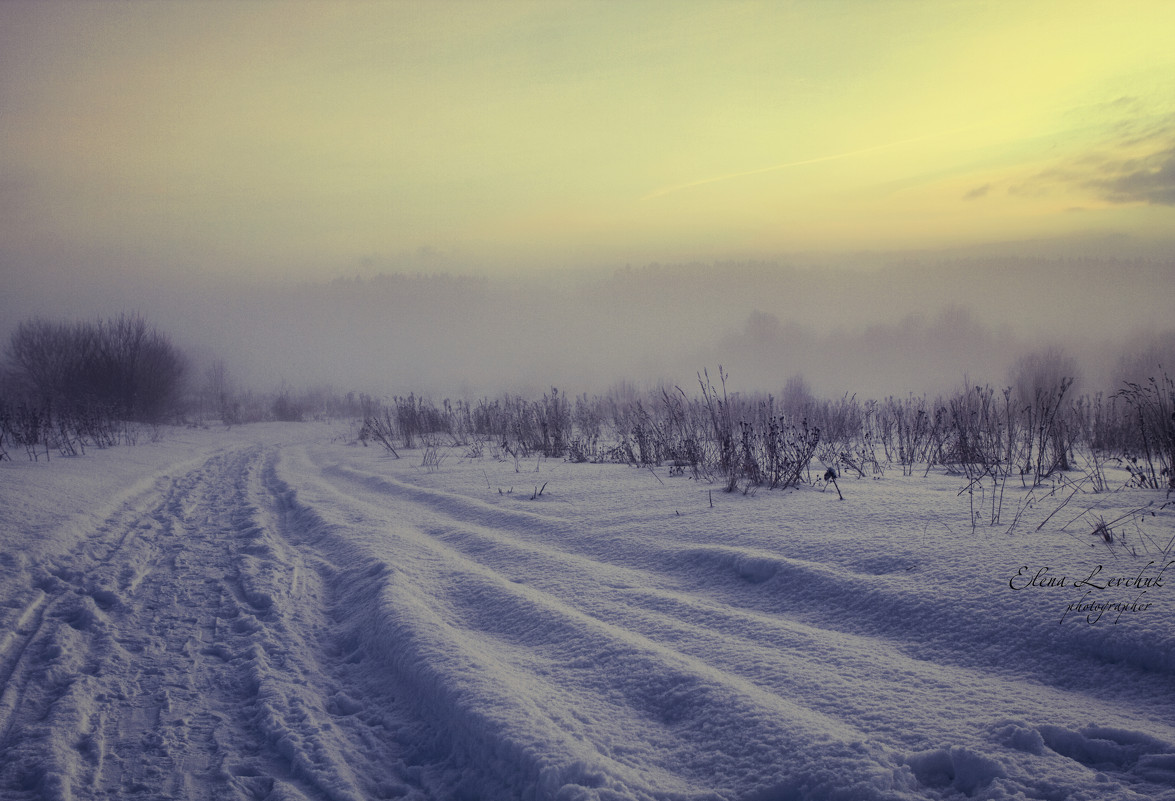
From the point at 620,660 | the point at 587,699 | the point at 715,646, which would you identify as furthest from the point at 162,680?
the point at 715,646

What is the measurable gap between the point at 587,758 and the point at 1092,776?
151 cm

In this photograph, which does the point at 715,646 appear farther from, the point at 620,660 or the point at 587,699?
the point at 587,699

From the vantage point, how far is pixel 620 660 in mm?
2611

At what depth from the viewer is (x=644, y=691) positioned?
238 centimetres

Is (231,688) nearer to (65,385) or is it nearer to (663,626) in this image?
(663,626)

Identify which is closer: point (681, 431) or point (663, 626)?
point (663, 626)

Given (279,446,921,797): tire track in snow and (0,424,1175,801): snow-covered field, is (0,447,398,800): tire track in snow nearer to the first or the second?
(0,424,1175,801): snow-covered field

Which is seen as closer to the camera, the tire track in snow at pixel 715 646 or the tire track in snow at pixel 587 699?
the tire track in snow at pixel 587 699

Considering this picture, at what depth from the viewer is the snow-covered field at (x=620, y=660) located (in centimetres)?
189

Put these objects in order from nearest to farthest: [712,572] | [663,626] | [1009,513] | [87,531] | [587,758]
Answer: [587,758], [663,626], [712,572], [1009,513], [87,531]

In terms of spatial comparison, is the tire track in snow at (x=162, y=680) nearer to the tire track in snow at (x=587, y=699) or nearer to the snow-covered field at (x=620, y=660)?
the snow-covered field at (x=620, y=660)

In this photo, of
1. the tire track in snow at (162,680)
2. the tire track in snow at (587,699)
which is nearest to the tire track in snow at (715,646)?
the tire track in snow at (587,699)

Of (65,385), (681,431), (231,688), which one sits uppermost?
(65,385)

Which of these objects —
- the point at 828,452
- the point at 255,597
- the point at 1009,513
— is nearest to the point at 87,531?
the point at 255,597
